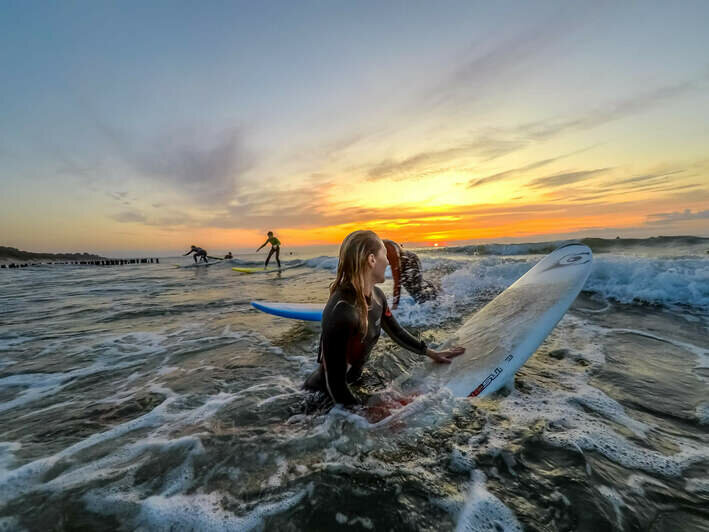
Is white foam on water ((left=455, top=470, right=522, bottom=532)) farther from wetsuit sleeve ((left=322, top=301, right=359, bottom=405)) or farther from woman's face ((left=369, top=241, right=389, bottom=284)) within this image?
woman's face ((left=369, top=241, right=389, bottom=284))

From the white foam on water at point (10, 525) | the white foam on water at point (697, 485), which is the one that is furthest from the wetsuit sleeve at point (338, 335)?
the white foam on water at point (697, 485)

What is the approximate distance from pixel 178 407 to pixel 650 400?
467 cm

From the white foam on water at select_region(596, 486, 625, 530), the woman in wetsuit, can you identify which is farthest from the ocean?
the woman in wetsuit

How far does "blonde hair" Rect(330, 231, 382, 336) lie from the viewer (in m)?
2.26

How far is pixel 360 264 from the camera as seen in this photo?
7.54 ft

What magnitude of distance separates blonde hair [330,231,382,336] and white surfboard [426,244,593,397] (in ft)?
4.48

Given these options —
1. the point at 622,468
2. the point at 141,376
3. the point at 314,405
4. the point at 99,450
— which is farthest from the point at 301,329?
the point at 622,468

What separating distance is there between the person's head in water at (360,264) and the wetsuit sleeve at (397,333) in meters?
0.66

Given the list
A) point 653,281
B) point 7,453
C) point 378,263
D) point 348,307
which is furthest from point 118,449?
point 653,281

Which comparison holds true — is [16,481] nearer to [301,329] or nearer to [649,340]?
[301,329]

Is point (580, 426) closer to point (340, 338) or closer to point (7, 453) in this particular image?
point (340, 338)

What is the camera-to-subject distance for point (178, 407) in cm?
297

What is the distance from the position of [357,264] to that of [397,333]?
114 cm

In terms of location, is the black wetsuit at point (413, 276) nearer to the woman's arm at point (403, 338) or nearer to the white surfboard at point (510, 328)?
the white surfboard at point (510, 328)
